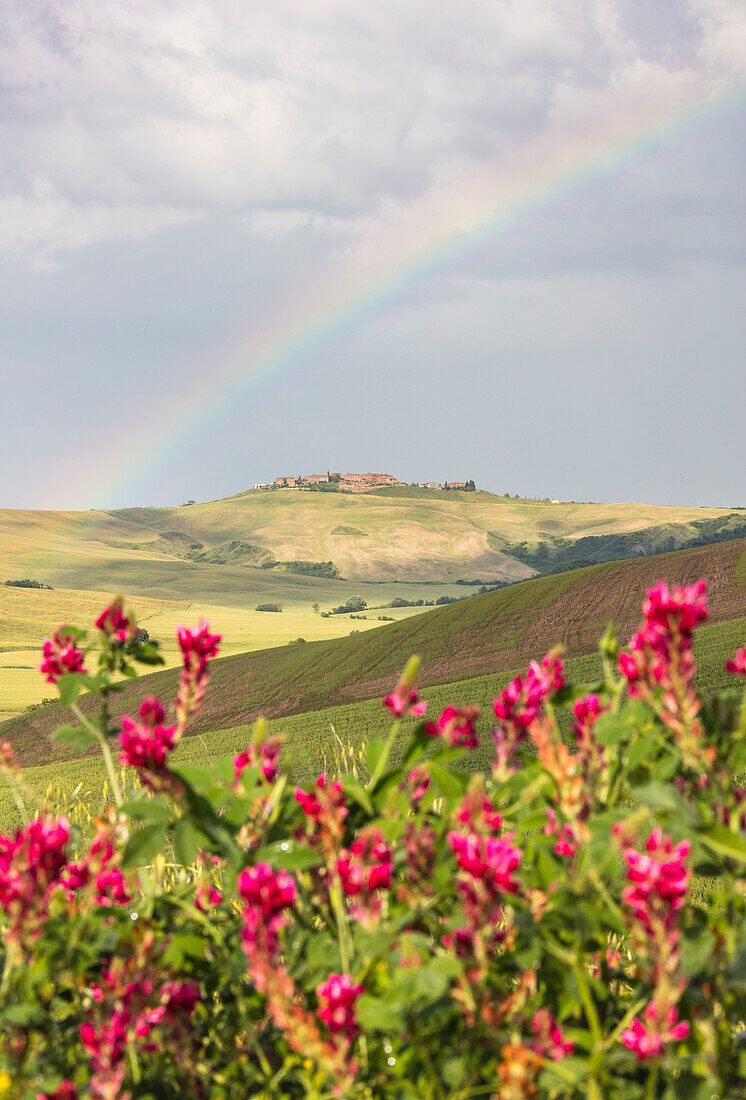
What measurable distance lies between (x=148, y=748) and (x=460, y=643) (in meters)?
21.5

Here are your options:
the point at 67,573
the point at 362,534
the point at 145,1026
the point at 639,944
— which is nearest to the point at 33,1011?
the point at 145,1026

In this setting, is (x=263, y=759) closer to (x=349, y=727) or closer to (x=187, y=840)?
(x=187, y=840)

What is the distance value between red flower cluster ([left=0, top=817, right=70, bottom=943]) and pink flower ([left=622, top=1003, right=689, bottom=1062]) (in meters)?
0.93

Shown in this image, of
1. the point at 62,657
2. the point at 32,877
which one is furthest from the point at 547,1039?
the point at 62,657

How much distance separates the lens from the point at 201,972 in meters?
1.73

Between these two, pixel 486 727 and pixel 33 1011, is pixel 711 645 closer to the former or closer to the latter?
pixel 486 727

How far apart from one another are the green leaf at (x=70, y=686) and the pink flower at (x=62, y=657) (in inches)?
2.3

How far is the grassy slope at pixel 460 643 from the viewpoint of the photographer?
20000 mm

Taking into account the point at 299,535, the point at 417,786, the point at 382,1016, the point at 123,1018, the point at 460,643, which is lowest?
the point at 460,643

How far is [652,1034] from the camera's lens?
1.13 meters

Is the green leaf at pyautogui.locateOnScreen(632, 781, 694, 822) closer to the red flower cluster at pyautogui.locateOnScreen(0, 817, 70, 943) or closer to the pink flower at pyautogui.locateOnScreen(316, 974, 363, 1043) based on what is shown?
the pink flower at pyautogui.locateOnScreen(316, 974, 363, 1043)

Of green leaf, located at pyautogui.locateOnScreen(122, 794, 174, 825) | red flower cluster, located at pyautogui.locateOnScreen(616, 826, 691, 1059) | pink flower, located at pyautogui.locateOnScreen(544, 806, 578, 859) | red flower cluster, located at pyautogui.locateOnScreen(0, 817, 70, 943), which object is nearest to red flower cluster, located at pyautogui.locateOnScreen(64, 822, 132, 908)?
red flower cluster, located at pyautogui.locateOnScreen(0, 817, 70, 943)

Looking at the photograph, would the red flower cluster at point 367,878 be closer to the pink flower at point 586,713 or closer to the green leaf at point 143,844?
the green leaf at point 143,844

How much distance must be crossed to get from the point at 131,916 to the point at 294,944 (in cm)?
46
